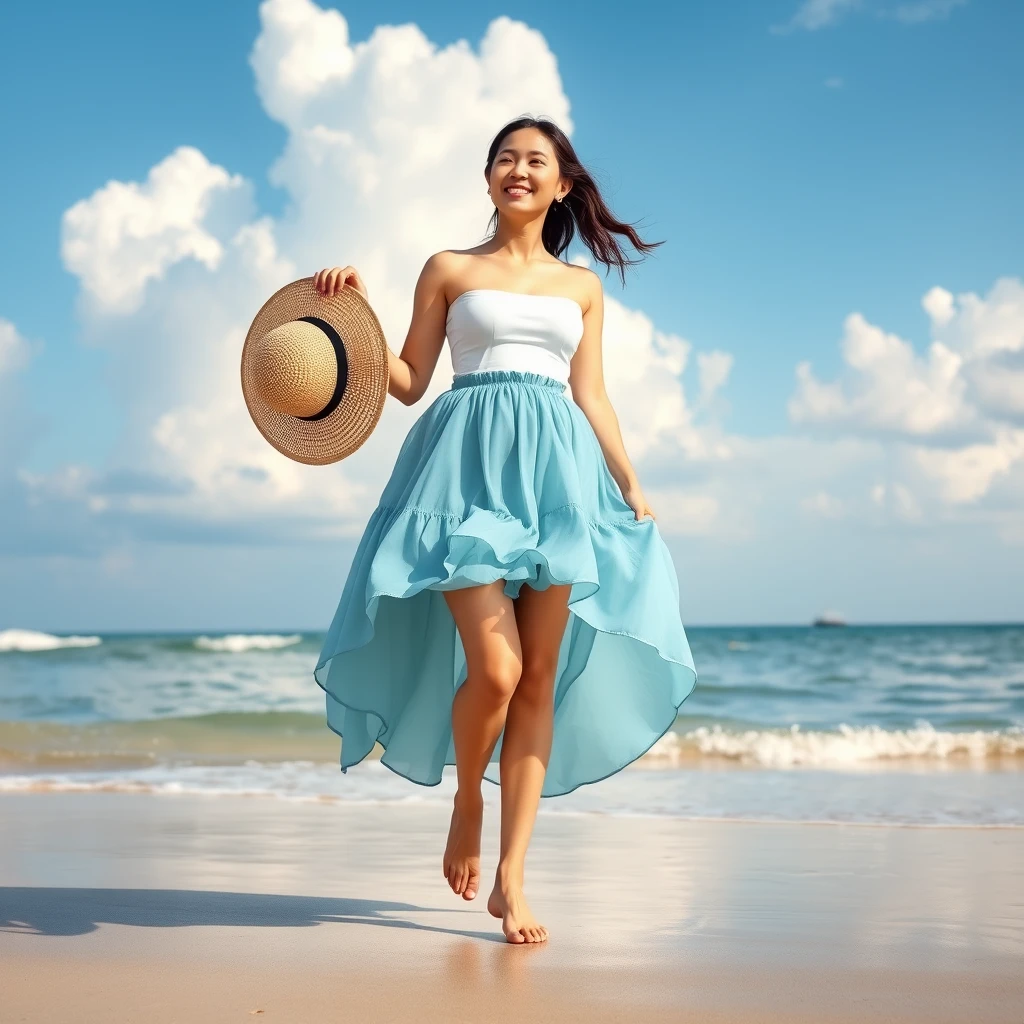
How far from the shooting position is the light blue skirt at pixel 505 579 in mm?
3039

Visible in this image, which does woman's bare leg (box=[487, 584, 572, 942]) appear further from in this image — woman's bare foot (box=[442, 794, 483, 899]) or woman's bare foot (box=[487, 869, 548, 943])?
woman's bare foot (box=[442, 794, 483, 899])

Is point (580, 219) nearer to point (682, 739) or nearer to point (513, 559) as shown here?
point (513, 559)

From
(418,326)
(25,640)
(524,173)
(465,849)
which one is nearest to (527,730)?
(465,849)

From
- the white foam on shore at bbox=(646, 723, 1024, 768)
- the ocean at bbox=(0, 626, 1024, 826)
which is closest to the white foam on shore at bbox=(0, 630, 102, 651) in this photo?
the ocean at bbox=(0, 626, 1024, 826)

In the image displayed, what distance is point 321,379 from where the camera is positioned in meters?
3.23

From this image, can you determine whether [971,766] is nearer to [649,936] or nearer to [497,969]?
[649,936]

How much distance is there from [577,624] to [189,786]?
4055 mm

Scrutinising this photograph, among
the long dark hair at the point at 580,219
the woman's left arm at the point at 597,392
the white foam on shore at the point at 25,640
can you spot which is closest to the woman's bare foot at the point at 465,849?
the woman's left arm at the point at 597,392

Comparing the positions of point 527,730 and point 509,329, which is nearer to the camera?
point 527,730

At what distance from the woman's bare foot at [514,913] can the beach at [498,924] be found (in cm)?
4

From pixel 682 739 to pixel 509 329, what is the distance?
22.3 feet

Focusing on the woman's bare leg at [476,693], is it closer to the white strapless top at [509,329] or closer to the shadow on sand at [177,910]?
the shadow on sand at [177,910]

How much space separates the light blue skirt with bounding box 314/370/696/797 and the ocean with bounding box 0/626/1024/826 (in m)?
2.40

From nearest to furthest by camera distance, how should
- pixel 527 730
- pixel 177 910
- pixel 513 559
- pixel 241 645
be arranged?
pixel 513 559 → pixel 527 730 → pixel 177 910 → pixel 241 645
